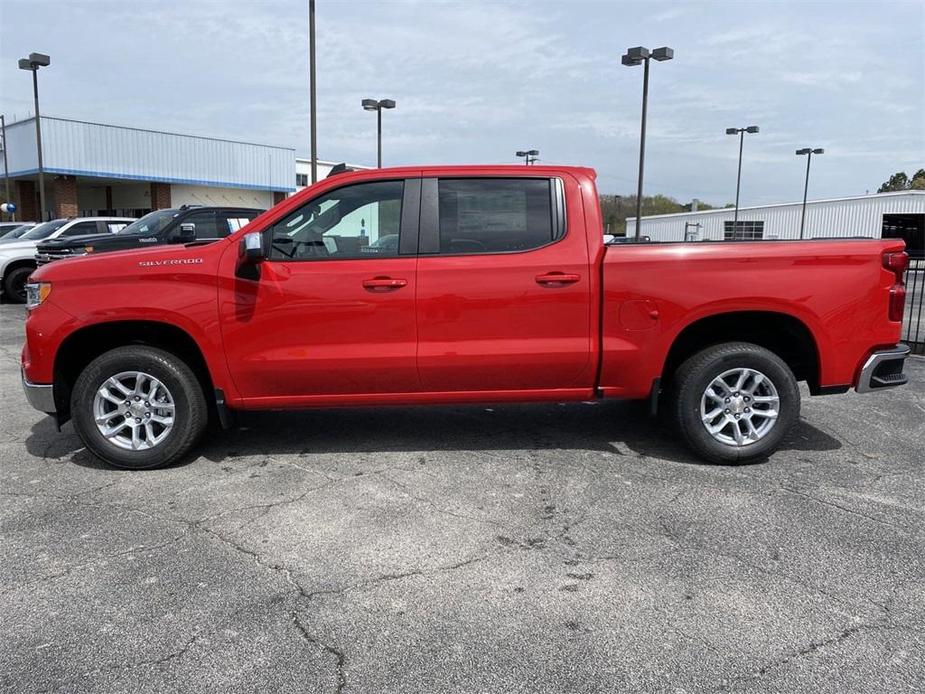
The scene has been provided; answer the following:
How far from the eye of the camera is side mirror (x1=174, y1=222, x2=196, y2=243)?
976 centimetres

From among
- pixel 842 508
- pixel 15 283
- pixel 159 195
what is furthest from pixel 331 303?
pixel 159 195

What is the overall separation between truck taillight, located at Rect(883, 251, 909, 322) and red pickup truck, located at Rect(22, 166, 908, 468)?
0.5 inches

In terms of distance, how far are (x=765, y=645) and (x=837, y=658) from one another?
25 centimetres

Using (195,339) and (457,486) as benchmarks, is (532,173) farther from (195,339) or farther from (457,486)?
(195,339)

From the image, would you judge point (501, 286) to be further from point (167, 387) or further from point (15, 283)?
point (15, 283)

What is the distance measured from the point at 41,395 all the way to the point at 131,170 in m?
34.6

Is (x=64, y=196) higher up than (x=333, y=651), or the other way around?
(x=64, y=196)

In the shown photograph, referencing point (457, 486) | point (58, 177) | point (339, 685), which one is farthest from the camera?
point (58, 177)

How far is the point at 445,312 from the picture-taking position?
4.61m

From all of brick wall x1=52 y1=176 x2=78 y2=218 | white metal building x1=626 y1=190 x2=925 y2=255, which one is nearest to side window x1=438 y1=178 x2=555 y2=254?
brick wall x1=52 y1=176 x2=78 y2=218

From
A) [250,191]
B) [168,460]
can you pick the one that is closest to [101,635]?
[168,460]

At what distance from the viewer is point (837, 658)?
2.72 metres

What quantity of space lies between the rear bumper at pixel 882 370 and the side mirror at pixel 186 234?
7398mm

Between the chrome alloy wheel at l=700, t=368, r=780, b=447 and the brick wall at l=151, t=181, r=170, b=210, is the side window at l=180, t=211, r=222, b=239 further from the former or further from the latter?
the brick wall at l=151, t=181, r=170, b=210
